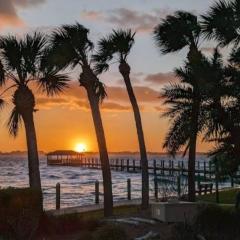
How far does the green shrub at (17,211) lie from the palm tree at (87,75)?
8773 mm

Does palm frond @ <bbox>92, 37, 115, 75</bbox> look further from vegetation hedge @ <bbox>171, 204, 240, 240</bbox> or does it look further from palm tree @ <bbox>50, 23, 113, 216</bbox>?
vegetation hedge @ <bbox>171, 204, 240, 240</bbox>

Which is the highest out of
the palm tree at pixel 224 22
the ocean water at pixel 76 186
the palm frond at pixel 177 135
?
the palm tree at pixel 224 22

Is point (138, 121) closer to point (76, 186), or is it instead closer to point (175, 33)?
point (175, 33)

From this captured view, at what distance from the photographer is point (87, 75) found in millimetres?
23141

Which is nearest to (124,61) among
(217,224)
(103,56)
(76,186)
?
(103,56)

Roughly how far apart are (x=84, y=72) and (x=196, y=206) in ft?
31.8

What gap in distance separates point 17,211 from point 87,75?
10.6m

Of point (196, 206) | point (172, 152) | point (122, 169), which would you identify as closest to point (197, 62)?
point (196, 206)

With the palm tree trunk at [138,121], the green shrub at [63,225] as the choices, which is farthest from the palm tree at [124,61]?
the green shrub at [63,225]

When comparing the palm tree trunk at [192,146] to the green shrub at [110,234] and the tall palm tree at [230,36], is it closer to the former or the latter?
the tall palm tree at [230,36]

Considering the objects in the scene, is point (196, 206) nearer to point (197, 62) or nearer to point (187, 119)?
point (197, 62)

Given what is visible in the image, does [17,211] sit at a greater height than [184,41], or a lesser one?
lesser

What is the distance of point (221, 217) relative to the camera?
14.1 m

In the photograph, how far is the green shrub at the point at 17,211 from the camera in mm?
13484
